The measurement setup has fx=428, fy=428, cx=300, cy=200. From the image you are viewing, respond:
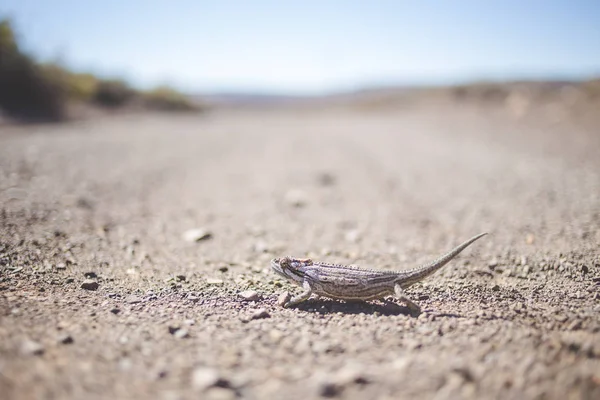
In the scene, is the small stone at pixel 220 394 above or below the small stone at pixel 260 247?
below

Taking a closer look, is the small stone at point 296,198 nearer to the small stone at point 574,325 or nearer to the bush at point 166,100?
the small stone at point 574,325

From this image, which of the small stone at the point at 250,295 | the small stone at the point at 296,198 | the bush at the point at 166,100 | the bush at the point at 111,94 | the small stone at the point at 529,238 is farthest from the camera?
the bush at the point at 166,100

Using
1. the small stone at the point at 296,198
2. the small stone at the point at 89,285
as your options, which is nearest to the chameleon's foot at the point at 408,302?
the small stone at the point at 89,285

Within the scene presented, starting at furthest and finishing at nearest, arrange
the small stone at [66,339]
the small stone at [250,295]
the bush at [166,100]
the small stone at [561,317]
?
the bush at [166,100] < the small stone at [250,295] < the small stone at [561,317] < the small stone at [66,339]

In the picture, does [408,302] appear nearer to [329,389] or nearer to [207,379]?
[329,389]

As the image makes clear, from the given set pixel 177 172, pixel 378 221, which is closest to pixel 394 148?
pixel 177 172

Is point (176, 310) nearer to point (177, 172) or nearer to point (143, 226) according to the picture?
point (143, 226)

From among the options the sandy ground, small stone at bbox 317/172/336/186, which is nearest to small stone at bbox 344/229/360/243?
the sandy ground

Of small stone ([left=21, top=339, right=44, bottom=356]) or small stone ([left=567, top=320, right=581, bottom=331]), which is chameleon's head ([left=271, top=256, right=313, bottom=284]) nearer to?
small stone ([left=21, top=339, right=44, bottom=356])
